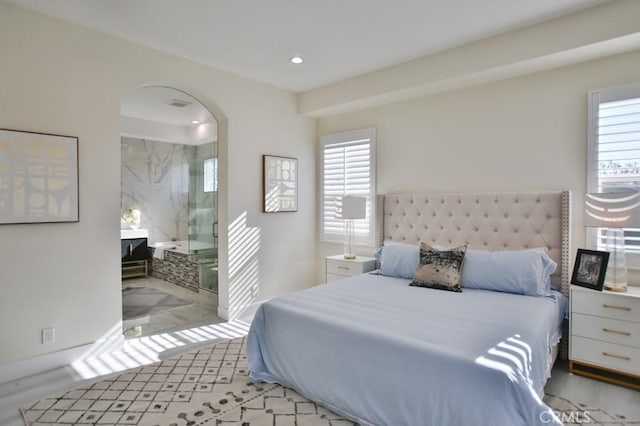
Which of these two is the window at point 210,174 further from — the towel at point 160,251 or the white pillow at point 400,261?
the white pillow at point 400,261

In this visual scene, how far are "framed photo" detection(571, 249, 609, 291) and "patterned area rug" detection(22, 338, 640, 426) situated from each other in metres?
0.92

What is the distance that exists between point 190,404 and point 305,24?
2972mm

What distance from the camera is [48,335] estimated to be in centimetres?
290

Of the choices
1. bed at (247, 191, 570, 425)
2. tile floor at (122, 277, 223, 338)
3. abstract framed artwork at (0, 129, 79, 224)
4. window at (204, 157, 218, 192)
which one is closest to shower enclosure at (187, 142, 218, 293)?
window at (204, 157, 218, 192)

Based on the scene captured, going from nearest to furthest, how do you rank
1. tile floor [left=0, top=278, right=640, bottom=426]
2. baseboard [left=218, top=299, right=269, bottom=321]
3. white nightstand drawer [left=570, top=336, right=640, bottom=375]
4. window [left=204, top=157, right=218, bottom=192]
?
tile floor [left=0, top=278, right=640, bottom=426], white nightstand drawer [left=570, top=336, right=640, bottom=375], baseboard [left=218, top=299, right=269, bottom=321], window [left=204, top=157, right=218, bottom=192]

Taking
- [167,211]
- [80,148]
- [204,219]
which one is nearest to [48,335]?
[80,148]

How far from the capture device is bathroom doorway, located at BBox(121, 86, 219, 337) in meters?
4.76

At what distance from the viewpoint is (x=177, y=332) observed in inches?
149

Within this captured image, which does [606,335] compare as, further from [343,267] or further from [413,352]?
[343,267]

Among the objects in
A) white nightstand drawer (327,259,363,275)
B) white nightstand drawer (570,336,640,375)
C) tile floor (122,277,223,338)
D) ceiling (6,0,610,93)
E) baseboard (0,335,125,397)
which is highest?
ceiling (6,0,610,93)

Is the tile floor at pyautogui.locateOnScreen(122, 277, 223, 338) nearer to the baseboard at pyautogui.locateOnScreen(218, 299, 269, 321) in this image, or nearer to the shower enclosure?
the baseboard at pyautogui.locateOnScreen(218, 299, 269, 321)

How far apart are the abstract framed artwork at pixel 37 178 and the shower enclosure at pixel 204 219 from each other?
6.55 feet

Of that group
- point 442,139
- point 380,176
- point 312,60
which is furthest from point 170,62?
point 442,139

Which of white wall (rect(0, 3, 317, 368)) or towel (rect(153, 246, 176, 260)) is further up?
white wall (rect(0, 3, 317, 368))
